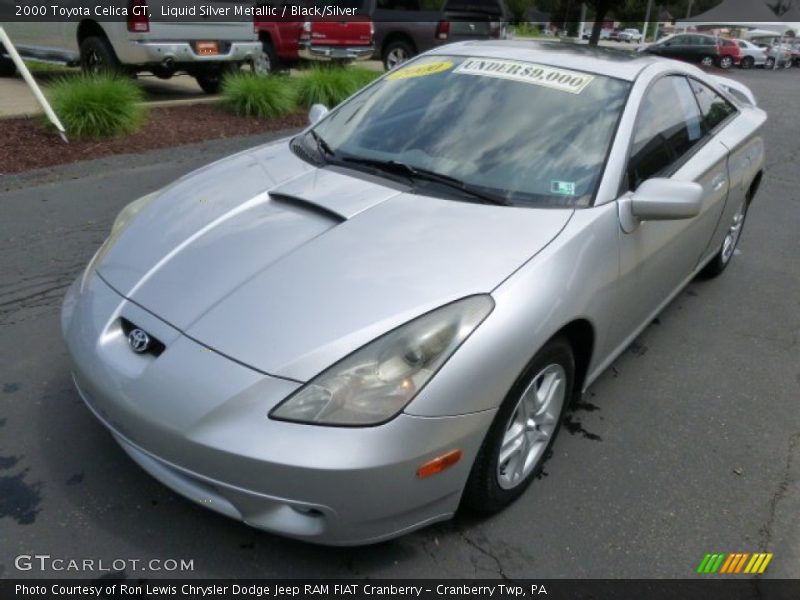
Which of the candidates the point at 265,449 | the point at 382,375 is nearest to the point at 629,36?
the point at 382,375

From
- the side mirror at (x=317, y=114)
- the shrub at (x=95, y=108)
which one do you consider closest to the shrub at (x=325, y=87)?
the shrub at (x=95, y=108)

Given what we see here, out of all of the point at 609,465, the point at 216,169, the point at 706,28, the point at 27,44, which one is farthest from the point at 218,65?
the point at 706,28

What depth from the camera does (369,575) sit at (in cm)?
214

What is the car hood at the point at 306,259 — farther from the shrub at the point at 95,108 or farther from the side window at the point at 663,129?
the shrub at the point at 95,108

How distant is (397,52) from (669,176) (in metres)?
12.7

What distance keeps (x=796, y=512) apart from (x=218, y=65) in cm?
945

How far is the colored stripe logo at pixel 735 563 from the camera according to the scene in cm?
230

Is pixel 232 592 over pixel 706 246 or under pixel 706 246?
under

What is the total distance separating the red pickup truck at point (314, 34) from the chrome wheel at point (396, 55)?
2.10 metres

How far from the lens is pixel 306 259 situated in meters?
2.26

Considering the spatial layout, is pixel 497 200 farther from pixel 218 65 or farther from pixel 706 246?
pixel 218 65

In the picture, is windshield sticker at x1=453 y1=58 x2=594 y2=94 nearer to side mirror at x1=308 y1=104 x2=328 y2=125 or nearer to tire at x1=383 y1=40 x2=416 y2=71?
side mirror at x1=308 y1=104 x2=328 y2=125

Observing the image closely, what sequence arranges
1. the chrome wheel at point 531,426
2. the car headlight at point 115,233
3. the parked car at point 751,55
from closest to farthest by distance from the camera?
the chrome wheel at point 531,426 < the car headlight at point 115,233 < the parked car at point 751,55

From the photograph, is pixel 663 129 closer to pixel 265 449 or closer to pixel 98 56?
pixel 265 449
